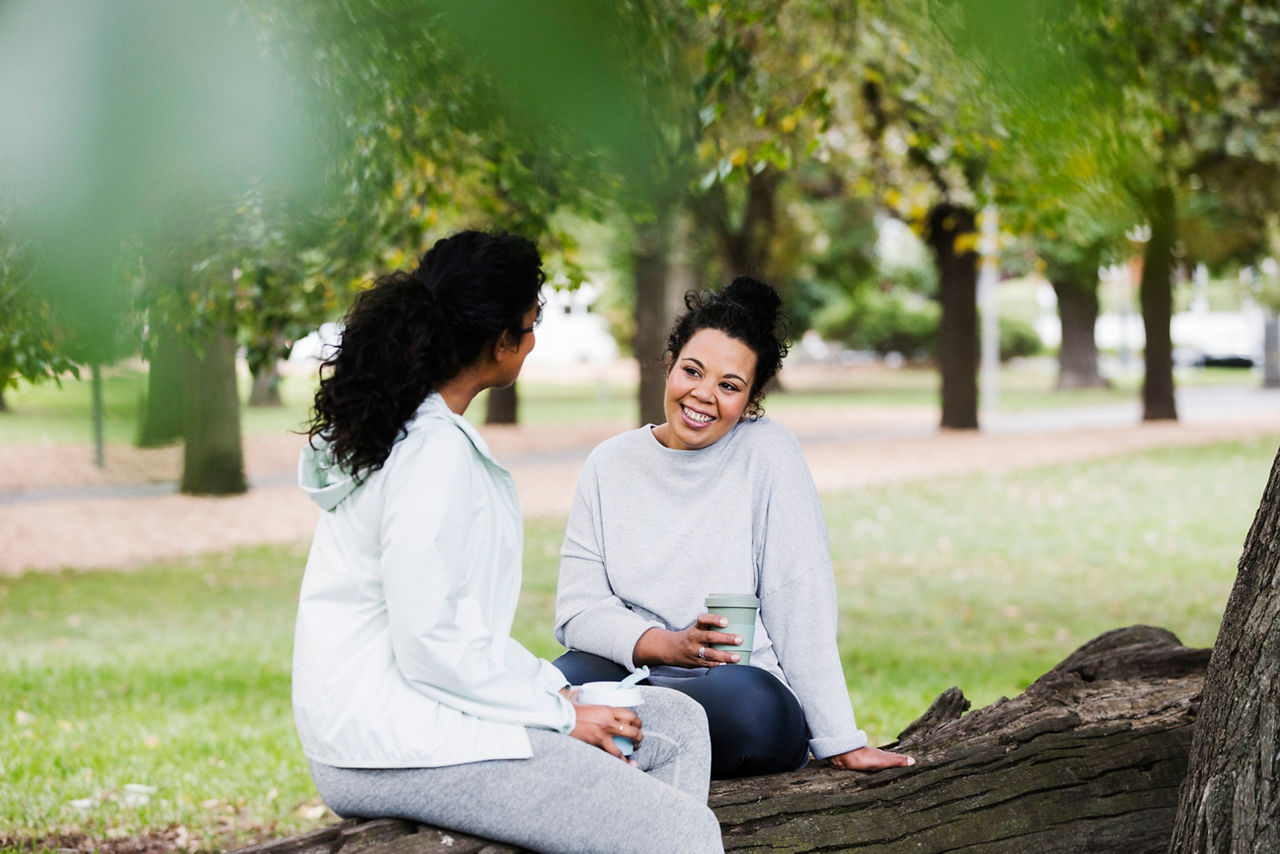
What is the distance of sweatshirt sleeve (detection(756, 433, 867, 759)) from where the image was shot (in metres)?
3.22

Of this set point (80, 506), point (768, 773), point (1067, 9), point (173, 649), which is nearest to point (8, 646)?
point (173, 649)

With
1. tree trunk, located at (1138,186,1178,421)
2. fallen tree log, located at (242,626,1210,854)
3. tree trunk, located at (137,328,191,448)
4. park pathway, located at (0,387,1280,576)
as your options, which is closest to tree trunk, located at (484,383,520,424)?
park pathway, located at (0,387,1280,576)

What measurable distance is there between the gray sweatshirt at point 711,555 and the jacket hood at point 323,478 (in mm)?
983

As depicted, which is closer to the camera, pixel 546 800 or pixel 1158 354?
pixel 546 800

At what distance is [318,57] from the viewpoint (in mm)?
3836

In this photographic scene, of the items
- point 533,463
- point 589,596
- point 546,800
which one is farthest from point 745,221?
point 546,800

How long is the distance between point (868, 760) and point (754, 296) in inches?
48.7

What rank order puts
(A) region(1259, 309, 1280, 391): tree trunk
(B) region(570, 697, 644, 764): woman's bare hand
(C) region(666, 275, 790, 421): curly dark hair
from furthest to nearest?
1. (A) region(1259, 309, 1280, 391): tree trunk
2. (C) region(666, 275, 790, 421): curly dark hair
3. (B) region(570, 697, 644, 764): woman's bare hand

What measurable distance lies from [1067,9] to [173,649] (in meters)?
6.98

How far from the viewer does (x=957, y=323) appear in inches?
810

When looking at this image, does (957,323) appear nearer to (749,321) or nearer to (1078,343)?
(1078,343)

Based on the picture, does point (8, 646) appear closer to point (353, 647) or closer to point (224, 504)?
point (224, 504)

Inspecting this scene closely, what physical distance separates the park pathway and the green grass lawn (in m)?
0.94

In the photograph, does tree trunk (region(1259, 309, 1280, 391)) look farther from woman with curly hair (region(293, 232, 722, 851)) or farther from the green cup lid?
woman with curly hair (region(293, 232, 722, 851))
